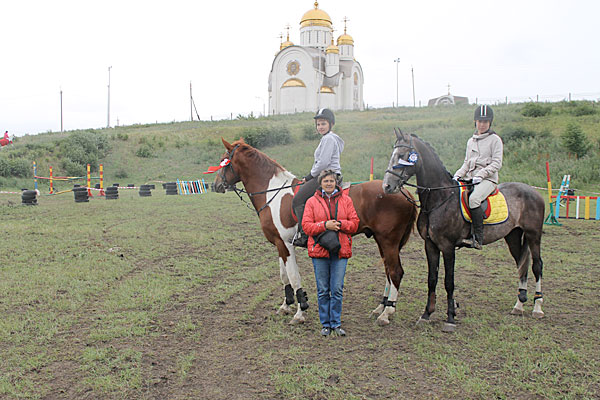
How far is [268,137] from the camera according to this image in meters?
39.8

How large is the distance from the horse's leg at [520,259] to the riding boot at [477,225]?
928 mm

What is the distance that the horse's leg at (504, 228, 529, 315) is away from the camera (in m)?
5.78

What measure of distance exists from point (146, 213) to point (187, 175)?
1706 centimetres

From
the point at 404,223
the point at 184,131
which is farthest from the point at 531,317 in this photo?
the point at 184,131

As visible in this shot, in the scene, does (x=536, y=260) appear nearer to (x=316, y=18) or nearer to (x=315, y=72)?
(x=315, y=72)

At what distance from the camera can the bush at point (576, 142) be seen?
25.3m

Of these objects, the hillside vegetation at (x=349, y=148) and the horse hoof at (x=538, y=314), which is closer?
the horse hoof at (x=538, y=314)

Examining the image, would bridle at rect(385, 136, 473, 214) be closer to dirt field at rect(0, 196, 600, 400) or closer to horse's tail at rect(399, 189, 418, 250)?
horse's tail at rect(399, 189, 418, 250)

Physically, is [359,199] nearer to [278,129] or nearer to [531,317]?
[531,317]

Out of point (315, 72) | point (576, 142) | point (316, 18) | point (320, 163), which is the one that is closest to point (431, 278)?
point (320, 163)

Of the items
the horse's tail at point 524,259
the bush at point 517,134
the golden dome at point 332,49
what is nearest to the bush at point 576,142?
the bush at point 517,134

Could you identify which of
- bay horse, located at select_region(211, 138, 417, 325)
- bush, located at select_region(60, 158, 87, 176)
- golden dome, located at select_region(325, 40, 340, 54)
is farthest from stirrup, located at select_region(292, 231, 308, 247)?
golden dome, located at select_region(325, 40, 340, 54)

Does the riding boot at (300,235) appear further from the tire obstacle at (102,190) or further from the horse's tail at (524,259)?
the tire obstacle at (102,190)

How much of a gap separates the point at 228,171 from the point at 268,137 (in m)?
34.0
